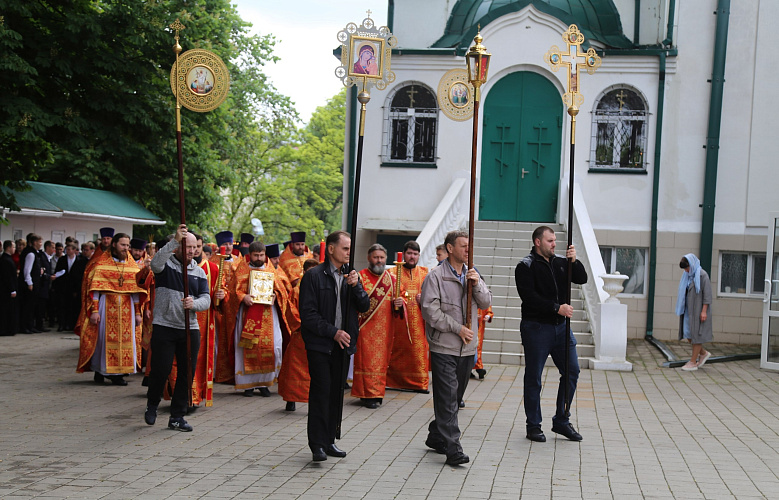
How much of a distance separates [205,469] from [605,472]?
307cm

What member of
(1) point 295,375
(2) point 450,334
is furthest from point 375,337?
(2) point 450,334

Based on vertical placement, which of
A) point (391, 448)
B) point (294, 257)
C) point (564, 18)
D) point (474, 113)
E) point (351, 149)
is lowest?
point (391, 448)

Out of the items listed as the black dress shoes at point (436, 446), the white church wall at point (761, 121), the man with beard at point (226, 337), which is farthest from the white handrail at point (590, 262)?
the black dress shoes at point (436, 446)

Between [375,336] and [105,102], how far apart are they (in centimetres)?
1185

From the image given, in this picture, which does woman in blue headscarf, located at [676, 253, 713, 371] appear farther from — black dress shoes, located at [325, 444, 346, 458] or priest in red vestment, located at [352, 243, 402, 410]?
black dress shoes, located at [325, 444, 346, 458]

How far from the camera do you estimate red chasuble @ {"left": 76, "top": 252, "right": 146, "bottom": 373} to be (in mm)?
11742

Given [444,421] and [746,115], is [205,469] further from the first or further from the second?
[746,115]

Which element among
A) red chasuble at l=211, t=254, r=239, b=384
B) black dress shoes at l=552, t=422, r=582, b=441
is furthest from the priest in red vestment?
black dress shoes at l=552, t=422, r=582, b=441

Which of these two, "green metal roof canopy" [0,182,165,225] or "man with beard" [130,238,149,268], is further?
"green metal roof canopy" [0,182,165,225]

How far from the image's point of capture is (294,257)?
13.2 m

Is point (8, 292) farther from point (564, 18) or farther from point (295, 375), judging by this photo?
point (564, 18)

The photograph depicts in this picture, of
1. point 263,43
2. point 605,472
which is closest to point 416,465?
point 605,472

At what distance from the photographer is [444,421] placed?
7480 mm

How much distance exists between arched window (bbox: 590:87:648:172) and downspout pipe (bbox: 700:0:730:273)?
129cm
